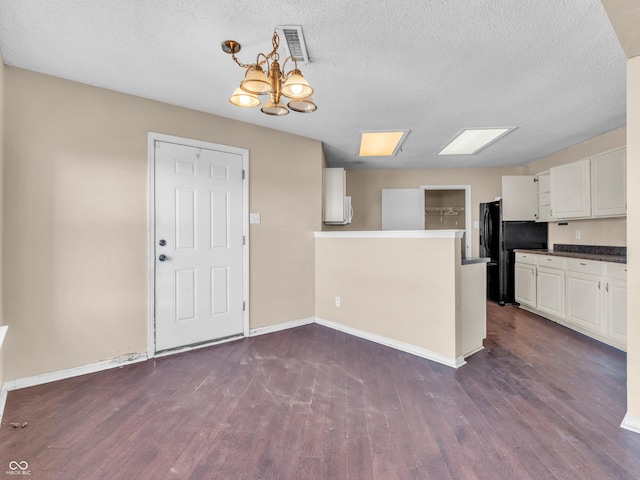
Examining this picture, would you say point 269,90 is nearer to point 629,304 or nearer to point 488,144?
point 629,304

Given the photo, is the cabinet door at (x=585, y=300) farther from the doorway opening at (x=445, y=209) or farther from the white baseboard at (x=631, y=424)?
the doorway opening at (x=445, y=209)

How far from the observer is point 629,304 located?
1.75 m

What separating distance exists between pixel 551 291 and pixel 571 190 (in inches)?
50.4

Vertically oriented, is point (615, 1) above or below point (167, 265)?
above

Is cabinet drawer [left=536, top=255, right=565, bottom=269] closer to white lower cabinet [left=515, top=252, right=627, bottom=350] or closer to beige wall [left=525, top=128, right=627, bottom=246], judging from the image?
white lower cabinet [left=515, top=252, right=627, bottom=350]

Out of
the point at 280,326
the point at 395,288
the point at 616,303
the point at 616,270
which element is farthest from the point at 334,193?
the point at 616,303

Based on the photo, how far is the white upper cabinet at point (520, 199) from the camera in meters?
4.59

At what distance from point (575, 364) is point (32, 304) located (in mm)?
4298

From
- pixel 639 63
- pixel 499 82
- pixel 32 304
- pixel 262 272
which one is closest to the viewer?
pixel 639 63

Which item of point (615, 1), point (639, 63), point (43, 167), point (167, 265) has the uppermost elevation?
point (615, 1)

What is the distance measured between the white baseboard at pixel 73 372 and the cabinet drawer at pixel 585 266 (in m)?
4.40

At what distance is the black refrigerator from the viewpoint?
461 cm

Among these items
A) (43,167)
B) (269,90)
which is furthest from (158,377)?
(269,90)

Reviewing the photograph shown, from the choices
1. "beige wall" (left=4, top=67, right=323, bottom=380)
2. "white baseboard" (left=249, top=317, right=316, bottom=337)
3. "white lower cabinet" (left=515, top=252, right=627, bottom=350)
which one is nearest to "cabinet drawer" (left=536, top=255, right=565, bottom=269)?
"white lower cabinet" (left=515, top=252, right=627, bottom=350)
